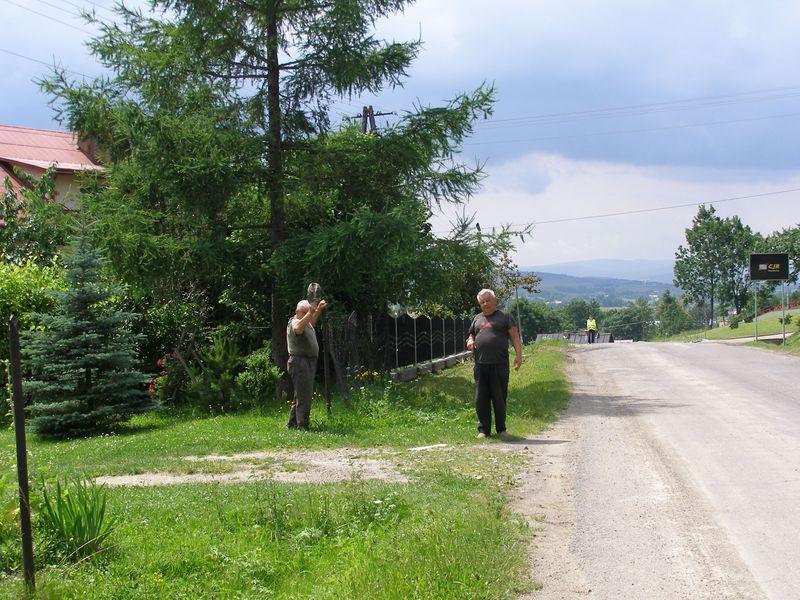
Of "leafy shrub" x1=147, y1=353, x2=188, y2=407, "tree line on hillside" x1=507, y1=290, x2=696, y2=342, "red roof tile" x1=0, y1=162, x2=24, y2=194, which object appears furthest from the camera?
"tree line on hillside" x1=507, y1=290, x2=696, y2=342

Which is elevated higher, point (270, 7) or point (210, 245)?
point (270, 7)

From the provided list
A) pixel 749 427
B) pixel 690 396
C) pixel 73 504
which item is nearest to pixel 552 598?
pixel 73 504

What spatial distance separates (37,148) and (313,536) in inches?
1365

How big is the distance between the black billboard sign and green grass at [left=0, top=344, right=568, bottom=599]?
3128cm

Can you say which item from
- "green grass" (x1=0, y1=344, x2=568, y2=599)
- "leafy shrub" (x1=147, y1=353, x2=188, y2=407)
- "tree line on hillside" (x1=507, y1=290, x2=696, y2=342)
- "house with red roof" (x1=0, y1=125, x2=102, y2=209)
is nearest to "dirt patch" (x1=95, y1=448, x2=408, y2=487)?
"green grass" (x1=0, y1=344, x2=568, y2=599)

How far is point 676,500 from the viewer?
20.9 feet

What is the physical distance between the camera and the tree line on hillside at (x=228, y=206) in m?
13.3

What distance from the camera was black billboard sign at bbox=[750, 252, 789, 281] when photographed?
36.4 meters

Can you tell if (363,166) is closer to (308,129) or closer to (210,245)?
(308,129)

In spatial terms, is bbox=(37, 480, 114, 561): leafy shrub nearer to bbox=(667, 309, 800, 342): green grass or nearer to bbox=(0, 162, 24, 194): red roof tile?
bbox=(0, 162, 24, 194): red roof tile

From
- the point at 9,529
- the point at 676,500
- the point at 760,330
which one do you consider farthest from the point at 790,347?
the point at 760,330

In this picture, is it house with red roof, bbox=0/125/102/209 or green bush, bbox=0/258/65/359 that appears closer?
green bush, bbox=0/258/65/359

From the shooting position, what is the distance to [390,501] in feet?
20.9

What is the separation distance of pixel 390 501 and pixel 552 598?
2.16 metres
